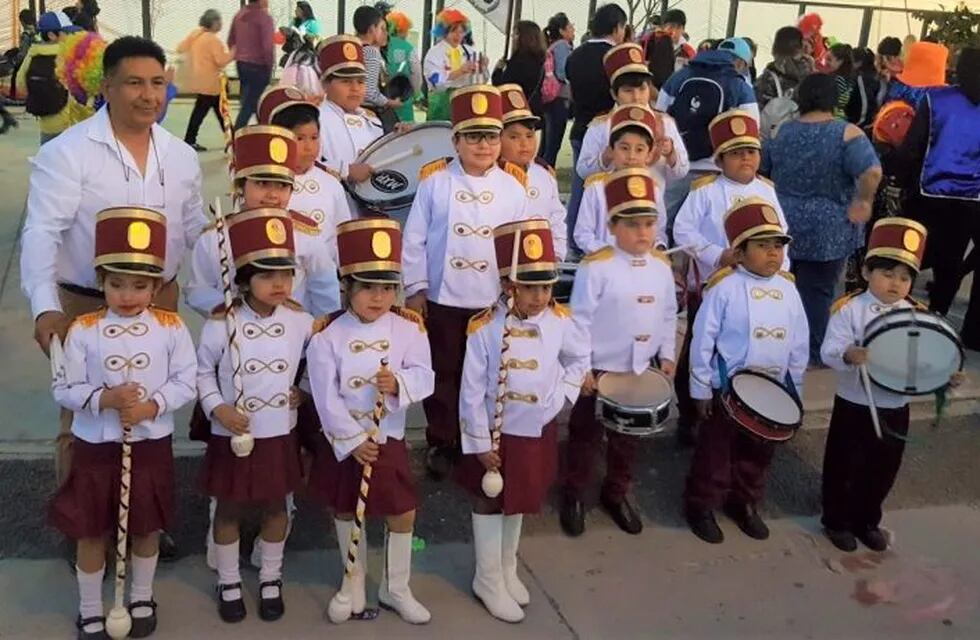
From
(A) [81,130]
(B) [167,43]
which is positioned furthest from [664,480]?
(B) [167,43]

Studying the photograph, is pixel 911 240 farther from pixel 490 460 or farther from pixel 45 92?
pixel 45 92

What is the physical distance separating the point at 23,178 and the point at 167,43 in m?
8.59

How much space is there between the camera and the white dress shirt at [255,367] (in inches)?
150

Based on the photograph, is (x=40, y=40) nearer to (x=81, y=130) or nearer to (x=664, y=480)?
(x=81, y=130)

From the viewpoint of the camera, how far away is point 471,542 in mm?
4711

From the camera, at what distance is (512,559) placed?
14.0ft

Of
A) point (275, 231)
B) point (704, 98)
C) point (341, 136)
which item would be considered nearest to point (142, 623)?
point (275, 231)

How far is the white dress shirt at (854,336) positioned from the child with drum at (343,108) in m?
2.60

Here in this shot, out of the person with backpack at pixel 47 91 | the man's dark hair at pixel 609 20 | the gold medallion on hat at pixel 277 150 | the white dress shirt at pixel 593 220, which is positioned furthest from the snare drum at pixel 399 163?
the person with backpack at pixel 47 91

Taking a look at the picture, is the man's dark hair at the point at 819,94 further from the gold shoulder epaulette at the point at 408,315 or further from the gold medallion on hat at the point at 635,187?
the gold shoulder epaulette at the point at 408,315

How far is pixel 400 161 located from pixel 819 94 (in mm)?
2464

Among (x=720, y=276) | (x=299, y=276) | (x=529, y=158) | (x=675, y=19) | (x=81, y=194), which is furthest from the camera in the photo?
(x=675, y=19)

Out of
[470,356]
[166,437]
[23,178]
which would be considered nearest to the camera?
[166,437]

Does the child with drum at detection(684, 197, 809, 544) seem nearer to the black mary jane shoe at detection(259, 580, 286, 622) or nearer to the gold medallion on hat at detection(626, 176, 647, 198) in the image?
the gold medallion on hat at detection(626, 176, 647, 198)
